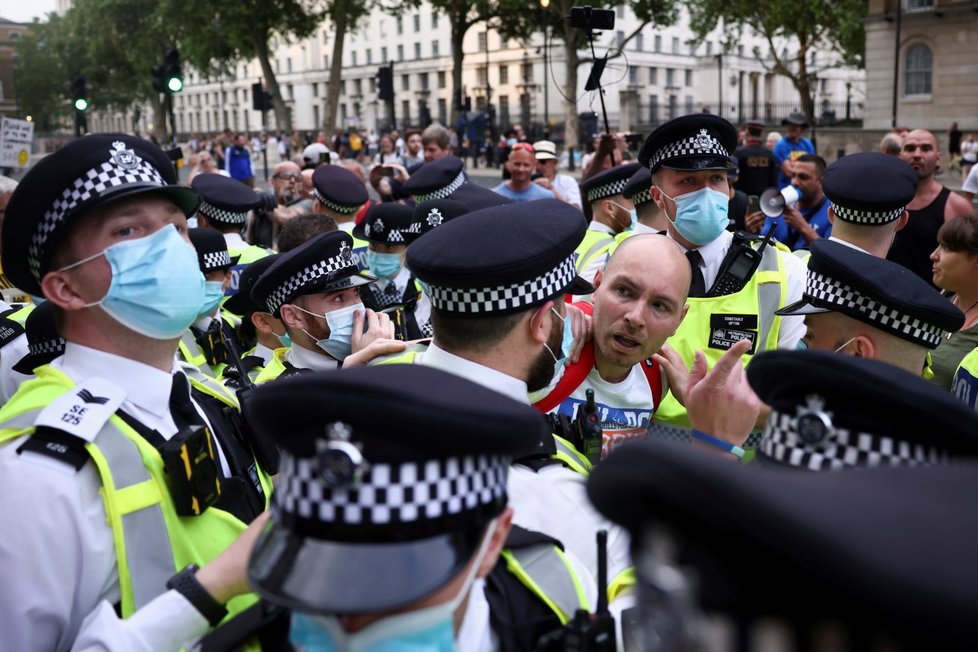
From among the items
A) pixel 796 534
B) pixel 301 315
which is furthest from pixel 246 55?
pixel 796 534

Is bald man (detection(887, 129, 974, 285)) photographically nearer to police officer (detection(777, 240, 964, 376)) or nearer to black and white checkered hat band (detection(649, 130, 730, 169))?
black and white checkered hat band (detection(649, 130, 730, 169))

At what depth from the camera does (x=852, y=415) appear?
1.67 meters

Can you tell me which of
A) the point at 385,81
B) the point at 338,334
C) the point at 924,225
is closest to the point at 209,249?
the point at 338,334

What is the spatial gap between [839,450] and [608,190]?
5.74m

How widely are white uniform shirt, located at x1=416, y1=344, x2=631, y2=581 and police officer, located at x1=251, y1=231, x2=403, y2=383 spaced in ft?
6.03

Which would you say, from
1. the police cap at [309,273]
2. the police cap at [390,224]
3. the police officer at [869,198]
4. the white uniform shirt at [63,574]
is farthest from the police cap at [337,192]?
the white uniform shirt at [63,574]

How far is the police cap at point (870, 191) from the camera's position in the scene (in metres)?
4.94

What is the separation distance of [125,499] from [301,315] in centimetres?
212

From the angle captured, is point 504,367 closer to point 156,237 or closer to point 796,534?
point 156,237

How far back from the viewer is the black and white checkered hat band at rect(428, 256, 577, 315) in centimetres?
254

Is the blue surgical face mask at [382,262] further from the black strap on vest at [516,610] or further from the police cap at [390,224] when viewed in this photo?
the black strap on vest at [516,610]

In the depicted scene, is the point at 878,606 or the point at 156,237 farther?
the point at 156,237

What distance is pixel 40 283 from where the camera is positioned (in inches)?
105

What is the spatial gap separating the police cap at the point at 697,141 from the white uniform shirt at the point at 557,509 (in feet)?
9.07
